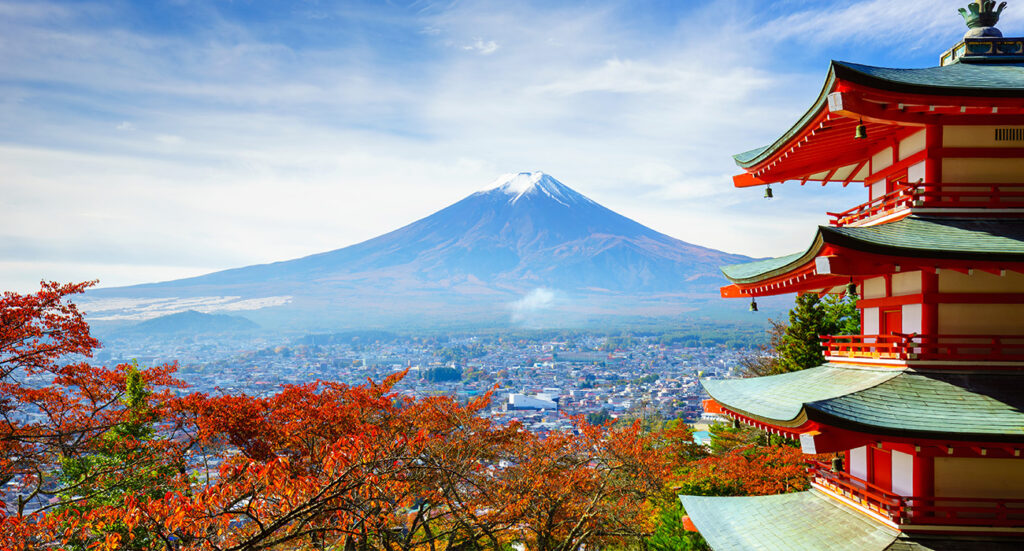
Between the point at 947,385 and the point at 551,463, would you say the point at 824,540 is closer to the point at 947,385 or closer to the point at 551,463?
the point at 947,385

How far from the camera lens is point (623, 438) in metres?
13.9

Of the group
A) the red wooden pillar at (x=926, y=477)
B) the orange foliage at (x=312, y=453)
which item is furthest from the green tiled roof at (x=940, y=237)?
the orange foliage at (x=312, y=453)

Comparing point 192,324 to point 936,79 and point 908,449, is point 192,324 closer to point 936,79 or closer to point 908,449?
point 908,449

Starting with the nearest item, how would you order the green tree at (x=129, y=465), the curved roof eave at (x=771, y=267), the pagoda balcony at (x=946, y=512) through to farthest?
the pagoda balcony at (x=946, y=512) → the curved roof eave at (x=771, y=267) → the green tree at (x=129, y=465)

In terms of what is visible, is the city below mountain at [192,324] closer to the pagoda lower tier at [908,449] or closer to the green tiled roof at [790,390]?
the green tiled roof at [790,390]

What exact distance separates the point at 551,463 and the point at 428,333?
103475 millimetres

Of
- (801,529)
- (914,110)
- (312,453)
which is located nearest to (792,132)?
(914,110)

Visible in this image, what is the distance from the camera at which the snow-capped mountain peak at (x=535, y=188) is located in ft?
508

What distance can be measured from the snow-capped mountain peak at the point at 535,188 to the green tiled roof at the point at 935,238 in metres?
148

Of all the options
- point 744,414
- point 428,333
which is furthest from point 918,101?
point 428,333

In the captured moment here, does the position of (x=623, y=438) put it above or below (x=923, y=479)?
below

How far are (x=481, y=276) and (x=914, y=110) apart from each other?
131m

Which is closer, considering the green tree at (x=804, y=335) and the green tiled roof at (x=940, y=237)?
the green tiled roof at (x=940, y=237)

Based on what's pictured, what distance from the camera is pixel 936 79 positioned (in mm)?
5754
